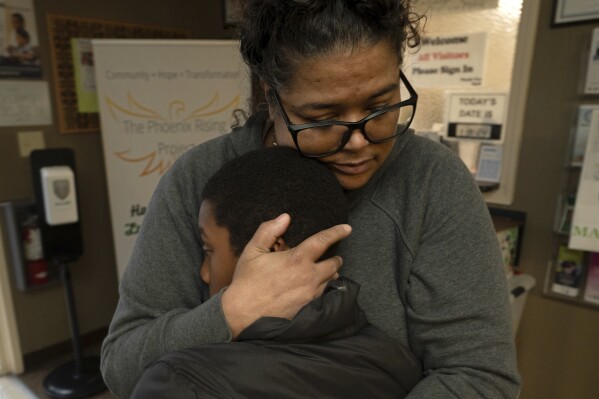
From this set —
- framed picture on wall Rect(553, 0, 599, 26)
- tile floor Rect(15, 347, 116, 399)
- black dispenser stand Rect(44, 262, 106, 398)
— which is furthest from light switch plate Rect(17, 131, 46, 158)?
framed picture on wall Rect(553, 0, 599, 26)

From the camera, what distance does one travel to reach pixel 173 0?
10.8 feet

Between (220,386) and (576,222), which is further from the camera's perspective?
(576,222)

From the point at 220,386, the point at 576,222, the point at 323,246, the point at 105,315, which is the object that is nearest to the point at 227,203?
the point at 323,246

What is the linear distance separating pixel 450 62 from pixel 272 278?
5.92 ft

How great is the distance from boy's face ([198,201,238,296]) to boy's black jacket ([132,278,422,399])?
5.1 inches

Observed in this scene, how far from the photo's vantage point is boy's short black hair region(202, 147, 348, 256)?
0.70m

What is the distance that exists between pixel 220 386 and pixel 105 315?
2.95 m

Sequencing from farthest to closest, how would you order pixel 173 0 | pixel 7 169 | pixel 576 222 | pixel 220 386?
1. pixel 173 0
2. pixel 7 169
3. pixel 576 222
4. pixel 220 386

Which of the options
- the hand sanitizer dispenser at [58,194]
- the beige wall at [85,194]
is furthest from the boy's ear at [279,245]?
the beige wall at [85,194]

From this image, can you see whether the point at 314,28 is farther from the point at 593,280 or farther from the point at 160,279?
the point at 593,280

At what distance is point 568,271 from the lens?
72.5 inches

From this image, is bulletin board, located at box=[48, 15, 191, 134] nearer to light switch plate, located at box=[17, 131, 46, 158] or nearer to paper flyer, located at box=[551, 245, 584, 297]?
light switch plate, located at box=[17, 131, 46, 158]

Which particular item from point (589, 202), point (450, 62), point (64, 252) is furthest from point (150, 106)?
point (589, 202)

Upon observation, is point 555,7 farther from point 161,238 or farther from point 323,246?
point 161,238
